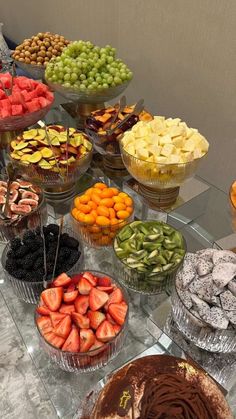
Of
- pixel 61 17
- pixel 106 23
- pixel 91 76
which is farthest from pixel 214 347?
pixel 61 17

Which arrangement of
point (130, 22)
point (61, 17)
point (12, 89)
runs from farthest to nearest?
1. point (61, 17)
2. point (130, 22)
3. point (12, 89)

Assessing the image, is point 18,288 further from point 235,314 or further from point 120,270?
point 235,314

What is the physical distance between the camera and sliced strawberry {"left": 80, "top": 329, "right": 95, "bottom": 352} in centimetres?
70

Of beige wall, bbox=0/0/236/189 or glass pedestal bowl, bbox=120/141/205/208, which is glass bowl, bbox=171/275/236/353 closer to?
glass pedestal bowl, bbox=120/141/205/208

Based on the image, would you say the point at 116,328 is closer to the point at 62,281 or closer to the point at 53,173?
the point at 62,281

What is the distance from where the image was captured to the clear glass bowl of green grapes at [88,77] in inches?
53.3

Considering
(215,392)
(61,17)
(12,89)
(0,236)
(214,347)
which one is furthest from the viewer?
(61,17)

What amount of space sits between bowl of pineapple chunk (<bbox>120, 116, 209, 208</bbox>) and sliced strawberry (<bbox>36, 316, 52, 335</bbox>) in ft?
1.55

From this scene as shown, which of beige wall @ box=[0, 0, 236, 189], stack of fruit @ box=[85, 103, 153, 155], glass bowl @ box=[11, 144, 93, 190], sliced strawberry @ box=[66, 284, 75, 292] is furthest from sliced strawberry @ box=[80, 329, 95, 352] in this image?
beige wall @ box=[0, 0, 236, 189]

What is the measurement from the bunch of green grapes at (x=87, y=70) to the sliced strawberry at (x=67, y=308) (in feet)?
2.81

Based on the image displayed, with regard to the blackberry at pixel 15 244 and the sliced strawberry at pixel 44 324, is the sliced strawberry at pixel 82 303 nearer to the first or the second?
the sliced strawberry at pixel 44 324

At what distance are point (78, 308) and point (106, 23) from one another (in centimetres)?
183

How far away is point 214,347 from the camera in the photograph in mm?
713

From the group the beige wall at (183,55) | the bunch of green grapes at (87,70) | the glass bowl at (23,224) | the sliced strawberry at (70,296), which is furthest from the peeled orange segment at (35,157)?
the beige wall at (183,55)
